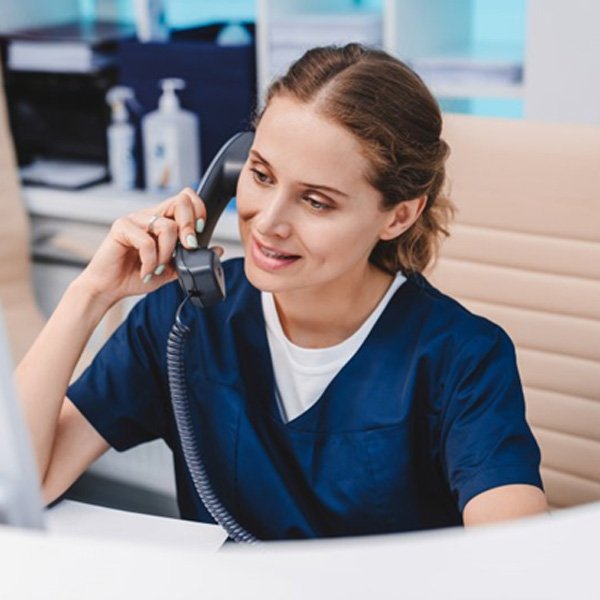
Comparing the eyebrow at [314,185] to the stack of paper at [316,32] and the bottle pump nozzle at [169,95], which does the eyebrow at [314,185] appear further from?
the bottle pump nozzle at [169,95]

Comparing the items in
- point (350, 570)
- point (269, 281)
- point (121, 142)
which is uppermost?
point (350, 570)

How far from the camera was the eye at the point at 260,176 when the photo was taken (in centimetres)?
117

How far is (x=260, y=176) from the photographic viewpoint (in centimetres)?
118

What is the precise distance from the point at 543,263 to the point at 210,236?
0.47 meters

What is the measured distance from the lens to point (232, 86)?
2426 mm

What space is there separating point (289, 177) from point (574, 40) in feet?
3.65

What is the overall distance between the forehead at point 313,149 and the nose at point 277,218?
0.09 ft

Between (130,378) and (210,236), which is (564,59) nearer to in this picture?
(210,236)

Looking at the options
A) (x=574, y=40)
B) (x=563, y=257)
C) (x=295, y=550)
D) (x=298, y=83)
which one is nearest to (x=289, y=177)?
(x=298, y=83)

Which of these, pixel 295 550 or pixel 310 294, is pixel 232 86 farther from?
pixel 295 550

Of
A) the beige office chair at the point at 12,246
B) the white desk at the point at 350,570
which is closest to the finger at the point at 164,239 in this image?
the white desk at the point at 350,570

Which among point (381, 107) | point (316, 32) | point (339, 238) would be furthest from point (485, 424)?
point (316, 32)

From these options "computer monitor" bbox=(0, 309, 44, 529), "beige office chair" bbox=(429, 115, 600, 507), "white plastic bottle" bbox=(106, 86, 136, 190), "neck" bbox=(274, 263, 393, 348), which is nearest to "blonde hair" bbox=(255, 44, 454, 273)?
"neck" bbox=(274, 263, 393, 348)

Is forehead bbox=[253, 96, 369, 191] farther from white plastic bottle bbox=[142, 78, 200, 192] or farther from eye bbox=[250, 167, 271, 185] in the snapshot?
Answer: white plastic bottle bbox=[142, 78, 200, 192]
